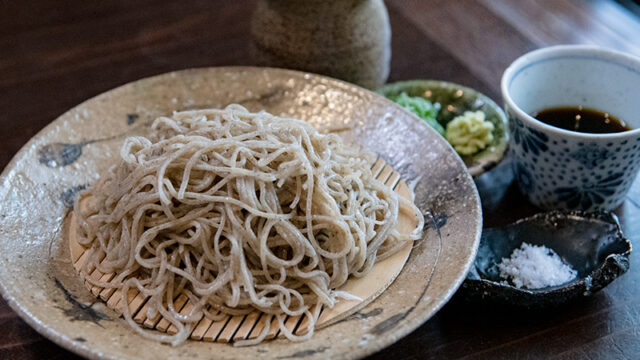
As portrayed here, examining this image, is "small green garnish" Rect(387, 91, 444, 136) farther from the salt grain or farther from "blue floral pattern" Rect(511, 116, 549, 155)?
the salt grain

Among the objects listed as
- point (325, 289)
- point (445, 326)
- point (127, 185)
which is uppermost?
point (127, 185)

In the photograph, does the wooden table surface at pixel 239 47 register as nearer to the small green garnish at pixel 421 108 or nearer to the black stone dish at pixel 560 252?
the black stone dish at pixel 560 252

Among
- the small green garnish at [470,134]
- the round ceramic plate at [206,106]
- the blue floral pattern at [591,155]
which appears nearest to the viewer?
the round ceramic plate at [206,106]

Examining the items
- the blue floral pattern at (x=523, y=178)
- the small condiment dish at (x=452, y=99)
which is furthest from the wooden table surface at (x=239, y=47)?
the small condiment dish at (x=452, y=99)

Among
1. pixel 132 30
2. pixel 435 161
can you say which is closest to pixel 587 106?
pixel 435 161

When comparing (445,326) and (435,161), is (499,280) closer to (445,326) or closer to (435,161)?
(445,326)

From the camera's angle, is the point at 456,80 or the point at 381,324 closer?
the point at 381,324

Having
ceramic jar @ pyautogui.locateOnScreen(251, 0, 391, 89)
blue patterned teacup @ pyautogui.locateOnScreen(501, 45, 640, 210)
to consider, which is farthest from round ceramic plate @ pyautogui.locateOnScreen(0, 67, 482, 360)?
blue patterned teacup @ pyautogui.locateOnScreen(501, 45, 640, 210)
